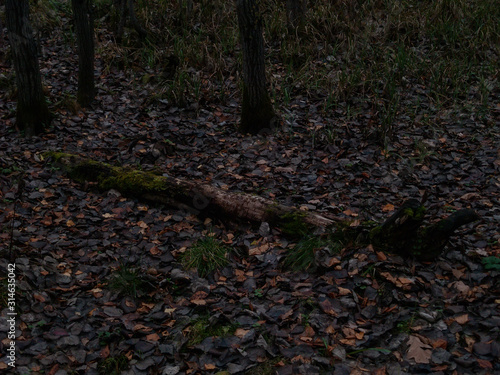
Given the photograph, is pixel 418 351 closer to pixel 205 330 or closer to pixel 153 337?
pixel 205 330

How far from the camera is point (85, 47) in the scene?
696 cm

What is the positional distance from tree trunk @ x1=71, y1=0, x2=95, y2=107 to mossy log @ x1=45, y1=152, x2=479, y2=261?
1.81 meters

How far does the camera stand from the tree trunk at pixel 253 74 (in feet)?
19.2

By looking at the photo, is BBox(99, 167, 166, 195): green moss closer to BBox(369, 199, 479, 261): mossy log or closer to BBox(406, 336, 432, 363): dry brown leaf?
BBox(369, 199, 479, 261): mossy log

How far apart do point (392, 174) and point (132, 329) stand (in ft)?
11.9

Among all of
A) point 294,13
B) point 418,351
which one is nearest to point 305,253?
point 418,351

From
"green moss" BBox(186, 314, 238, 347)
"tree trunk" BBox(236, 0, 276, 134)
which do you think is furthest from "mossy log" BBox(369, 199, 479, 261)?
"tree trunk" BBox(236, 0, 276, 134)

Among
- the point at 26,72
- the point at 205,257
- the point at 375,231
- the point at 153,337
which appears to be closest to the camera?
the point at 153,337

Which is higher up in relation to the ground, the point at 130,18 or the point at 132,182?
the point at 130,18

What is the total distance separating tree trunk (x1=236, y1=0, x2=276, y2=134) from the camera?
19.2 ft

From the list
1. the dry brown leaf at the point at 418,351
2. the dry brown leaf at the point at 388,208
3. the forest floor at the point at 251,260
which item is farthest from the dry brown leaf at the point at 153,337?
the dry brown leaf at the point at 388,208

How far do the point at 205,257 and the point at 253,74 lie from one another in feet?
10.7

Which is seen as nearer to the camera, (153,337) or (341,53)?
(153,337)

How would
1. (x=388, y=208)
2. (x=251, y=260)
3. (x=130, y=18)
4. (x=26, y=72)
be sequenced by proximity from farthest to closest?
(x=130, y=18) → (x=26, y=72) → (x=388, y=208) → (x=251, y=260)
